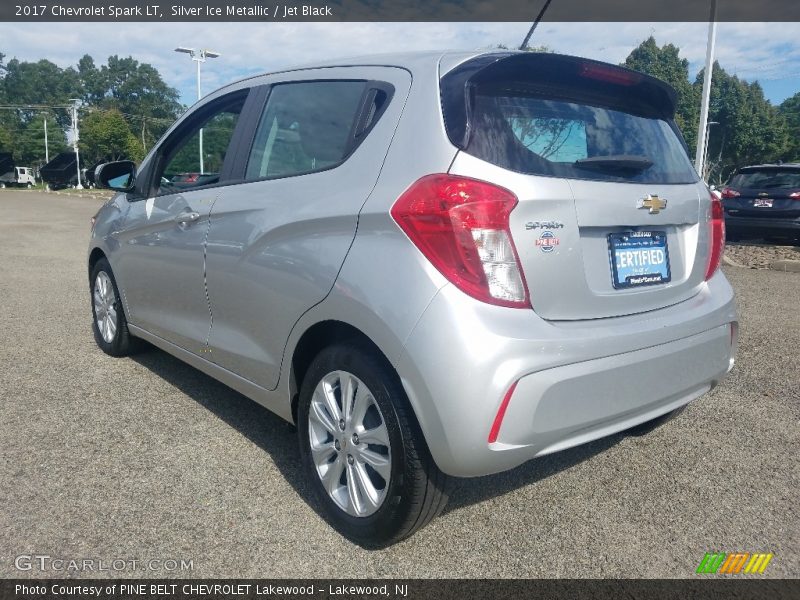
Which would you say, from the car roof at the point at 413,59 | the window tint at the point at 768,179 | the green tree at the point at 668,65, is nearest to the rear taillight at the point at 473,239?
the car roof at the point at 413,59

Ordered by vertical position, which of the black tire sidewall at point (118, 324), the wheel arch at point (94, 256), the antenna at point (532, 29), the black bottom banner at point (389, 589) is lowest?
the black bottom banner at point (389, 589)

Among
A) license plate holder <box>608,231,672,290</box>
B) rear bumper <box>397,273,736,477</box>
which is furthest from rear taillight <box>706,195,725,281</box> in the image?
rear bumper <box>397,273,736,477</box>

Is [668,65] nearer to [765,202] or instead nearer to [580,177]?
[765,202]

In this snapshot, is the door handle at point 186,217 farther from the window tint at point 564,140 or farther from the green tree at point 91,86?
the green tree at point 91,86

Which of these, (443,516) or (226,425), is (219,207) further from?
(443,516)

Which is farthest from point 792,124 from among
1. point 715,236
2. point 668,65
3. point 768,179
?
point 715,236

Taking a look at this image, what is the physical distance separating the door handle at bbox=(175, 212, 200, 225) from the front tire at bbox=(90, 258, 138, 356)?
51.0 inches

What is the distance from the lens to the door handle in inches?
134

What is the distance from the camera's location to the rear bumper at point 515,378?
81.4 inches

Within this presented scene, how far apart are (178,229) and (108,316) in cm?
161

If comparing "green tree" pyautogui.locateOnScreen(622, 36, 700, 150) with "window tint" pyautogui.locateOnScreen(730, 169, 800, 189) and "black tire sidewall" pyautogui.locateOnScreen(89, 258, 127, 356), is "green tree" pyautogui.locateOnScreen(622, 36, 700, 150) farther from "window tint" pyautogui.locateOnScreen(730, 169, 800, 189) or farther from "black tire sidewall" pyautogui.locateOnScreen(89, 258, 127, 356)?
"black tire sidewall" pyautogui.locateOnScreen(89, 258, 127, 356)

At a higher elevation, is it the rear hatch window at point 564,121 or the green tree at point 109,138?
the green tree at point 109,138

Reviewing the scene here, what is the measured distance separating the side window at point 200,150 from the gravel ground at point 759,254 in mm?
9266

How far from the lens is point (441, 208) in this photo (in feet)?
7.01
